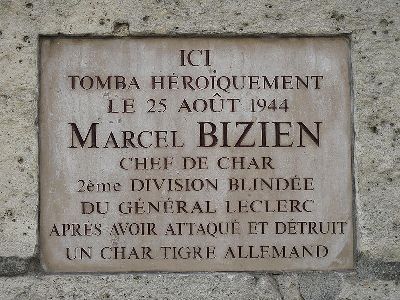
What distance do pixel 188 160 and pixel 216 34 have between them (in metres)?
0.57

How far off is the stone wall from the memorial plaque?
0.06 meters

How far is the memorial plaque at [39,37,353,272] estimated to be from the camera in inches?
111

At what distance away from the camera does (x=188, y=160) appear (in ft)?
9.30

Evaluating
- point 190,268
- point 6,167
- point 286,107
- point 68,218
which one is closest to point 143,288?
point 190,268

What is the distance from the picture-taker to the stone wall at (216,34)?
2.76 m

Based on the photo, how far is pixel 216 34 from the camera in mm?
2822

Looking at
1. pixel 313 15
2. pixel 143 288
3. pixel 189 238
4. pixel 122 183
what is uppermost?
pixel 313 15

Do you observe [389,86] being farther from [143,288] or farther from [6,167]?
[6,167]

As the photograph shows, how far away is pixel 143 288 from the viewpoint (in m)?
2.78

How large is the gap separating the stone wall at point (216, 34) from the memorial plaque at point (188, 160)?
6 cm

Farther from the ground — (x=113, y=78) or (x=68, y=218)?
(x=113, y=78)

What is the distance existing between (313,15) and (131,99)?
890 mm

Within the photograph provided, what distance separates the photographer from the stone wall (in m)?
2.76

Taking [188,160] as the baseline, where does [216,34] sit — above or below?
above
